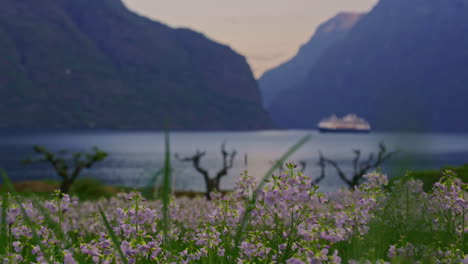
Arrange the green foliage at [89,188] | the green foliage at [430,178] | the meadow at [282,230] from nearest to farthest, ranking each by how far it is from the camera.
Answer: the meadow at [282,230] < the green foliage at [430,178] < the green foliage at [89,188]

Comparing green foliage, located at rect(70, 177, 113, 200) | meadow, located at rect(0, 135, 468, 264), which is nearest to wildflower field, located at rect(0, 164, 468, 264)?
meadow, located at rect(0, 135, 468, 264)

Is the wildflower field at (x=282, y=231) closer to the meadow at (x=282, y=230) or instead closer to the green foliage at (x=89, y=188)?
the meadow at (x=282, y=230)

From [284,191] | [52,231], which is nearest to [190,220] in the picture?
[52,231]

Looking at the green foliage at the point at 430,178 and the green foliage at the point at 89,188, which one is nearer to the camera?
the green foliage at the point at 430,178

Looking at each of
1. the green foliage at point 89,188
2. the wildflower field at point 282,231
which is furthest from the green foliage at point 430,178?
the green foliage at point 89,188

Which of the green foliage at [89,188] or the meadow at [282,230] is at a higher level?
the meadow at [282,230]

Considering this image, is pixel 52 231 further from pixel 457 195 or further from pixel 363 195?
pixel 457 195

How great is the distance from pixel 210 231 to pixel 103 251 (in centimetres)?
111

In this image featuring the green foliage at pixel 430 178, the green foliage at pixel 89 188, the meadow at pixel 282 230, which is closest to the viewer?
the meadow at pixel 282 230

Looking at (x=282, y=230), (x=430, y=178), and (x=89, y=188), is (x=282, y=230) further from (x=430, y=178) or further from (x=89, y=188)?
(x=89, y=188)

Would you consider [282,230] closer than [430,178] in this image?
Yes

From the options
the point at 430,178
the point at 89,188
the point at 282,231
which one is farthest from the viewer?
the point at 89,188

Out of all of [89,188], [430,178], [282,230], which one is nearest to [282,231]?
[282,230]

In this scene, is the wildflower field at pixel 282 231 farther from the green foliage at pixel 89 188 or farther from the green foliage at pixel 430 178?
the green foliage at pixel 89 188
